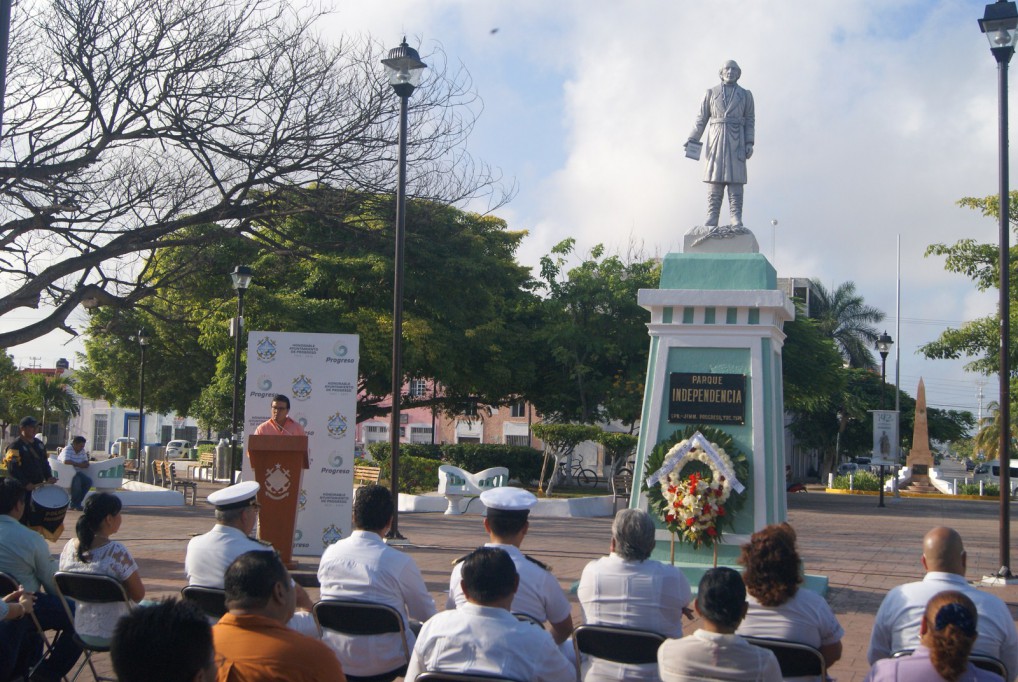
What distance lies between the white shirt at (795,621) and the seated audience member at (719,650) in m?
0.58

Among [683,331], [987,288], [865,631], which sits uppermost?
[987,288]

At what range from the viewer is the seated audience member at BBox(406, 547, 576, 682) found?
12.3 ft

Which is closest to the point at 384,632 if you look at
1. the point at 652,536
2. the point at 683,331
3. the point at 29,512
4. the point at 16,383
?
the point at 652,536

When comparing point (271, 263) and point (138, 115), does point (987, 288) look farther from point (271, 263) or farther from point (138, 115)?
point (138, 115)

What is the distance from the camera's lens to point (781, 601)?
14.8 feet

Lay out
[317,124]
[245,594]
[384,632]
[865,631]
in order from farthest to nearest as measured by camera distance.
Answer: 1. [317,124]
2. [865,631]
3. [384,632]
4. [245,594]

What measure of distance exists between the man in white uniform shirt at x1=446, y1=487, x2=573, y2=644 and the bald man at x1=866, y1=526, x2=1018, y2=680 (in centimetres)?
136

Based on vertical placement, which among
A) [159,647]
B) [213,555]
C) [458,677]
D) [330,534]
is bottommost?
[330,534]

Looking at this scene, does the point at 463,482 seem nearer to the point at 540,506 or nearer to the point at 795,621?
the point at 540,506

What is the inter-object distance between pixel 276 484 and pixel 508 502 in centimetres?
589

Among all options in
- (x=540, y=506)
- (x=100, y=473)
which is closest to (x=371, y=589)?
(x=540, y=506)

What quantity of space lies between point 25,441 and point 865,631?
9889 mm

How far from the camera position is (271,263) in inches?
1000

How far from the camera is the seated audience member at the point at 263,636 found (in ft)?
11.0
